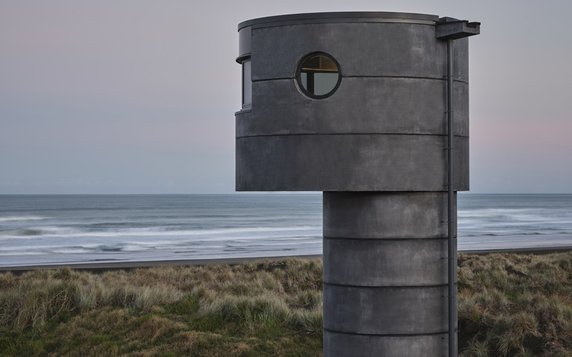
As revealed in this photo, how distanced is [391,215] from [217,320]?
8.40 m

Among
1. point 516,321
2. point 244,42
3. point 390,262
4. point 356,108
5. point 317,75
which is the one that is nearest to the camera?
point 356,108

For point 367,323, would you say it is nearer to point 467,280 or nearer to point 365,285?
point 365,285

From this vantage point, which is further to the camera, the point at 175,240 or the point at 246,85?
the point at 175,240

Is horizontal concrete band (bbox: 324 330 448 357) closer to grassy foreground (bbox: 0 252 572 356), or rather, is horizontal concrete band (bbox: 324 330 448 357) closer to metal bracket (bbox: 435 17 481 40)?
metal bracket (bbox: 435 17 481 40)

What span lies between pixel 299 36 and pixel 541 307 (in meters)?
8.81

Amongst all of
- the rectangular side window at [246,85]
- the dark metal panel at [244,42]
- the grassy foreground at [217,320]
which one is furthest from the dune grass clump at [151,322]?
the dark metal panel at [244,42]

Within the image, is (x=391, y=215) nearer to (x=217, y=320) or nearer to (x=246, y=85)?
(x=246, y=85)

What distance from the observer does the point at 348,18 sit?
31.8 feet

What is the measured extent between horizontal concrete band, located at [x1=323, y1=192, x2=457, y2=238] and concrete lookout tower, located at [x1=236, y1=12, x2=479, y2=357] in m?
0.01

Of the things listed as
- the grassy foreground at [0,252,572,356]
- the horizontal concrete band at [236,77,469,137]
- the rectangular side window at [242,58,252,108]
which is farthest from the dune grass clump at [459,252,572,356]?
the rectangular side window at [242,58,252,108]

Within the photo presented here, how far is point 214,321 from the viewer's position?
1752cm

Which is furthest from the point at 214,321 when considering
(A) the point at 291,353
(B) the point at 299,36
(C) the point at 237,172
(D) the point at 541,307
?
(B) the point at 299,36

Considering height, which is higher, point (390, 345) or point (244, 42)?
point (244, 42)

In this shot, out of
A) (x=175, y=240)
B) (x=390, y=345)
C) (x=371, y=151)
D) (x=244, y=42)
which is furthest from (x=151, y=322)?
(x=175, y=240)
